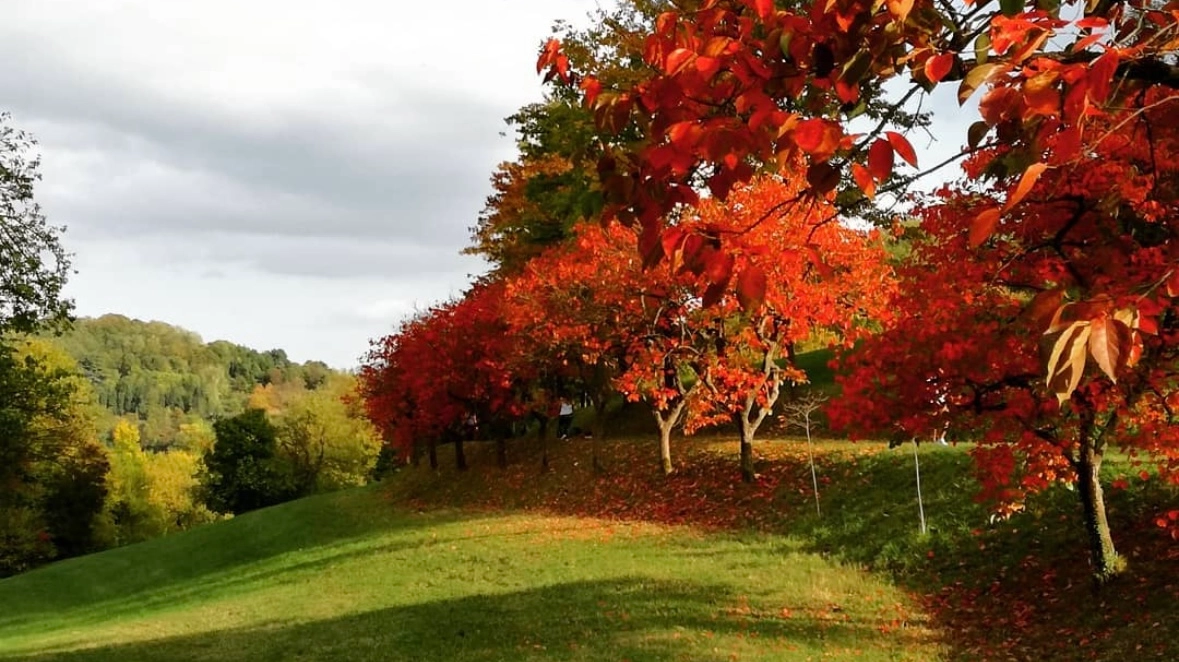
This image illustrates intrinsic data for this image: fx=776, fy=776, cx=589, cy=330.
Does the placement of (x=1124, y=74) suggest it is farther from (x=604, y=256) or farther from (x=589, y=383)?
(x=589, y=383)

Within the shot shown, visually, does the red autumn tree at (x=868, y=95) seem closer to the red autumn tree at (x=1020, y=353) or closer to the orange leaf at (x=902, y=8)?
the orange leaf at (x=902, y=8)

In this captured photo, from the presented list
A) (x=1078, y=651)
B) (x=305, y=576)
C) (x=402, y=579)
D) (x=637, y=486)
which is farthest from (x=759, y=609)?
(x=305, y=576)

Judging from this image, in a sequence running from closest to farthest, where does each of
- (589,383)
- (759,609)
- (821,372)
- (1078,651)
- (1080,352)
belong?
(1080,352), (1078,651), (759,609), (589,383), (821,372)

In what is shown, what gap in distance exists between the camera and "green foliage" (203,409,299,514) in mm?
55500

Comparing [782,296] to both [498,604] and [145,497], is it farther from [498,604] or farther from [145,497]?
[145,497]

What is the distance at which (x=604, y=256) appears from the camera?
21.5 m

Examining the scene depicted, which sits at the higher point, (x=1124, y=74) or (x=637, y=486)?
(x=1124, y=74)

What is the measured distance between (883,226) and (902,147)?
24.8 metres

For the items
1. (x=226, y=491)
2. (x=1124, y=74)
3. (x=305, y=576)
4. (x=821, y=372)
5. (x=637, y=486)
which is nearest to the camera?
(x=1124, y=74)

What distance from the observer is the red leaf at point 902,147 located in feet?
6.91

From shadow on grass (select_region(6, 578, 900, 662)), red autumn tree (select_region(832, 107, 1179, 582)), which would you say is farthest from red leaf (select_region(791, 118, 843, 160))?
shadow on grass (select_region(6, 578, 900, 662))

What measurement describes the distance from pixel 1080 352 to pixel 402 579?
719 inches

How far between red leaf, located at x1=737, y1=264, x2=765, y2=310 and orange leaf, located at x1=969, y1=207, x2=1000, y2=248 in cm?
56

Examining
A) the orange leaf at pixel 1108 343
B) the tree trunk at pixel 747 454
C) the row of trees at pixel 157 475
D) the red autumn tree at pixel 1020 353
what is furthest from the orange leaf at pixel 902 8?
the row of trees at pixel 157 475
